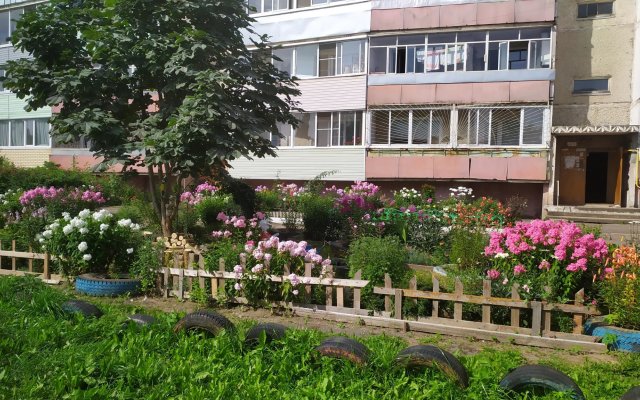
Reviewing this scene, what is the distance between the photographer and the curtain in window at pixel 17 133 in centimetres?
3053

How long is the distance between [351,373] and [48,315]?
3.26 meters

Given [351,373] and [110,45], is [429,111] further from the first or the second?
[351,373]

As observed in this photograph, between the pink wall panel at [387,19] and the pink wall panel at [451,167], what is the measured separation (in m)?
5.50

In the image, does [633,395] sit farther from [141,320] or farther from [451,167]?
[451,167]

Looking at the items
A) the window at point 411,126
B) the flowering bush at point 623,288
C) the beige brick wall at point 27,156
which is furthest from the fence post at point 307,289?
the beige brick wall at point 27,156

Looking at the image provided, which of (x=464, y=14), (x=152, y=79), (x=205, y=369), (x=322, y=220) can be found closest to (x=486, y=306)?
(x=205, y=369)

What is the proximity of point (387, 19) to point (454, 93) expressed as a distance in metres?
3.98

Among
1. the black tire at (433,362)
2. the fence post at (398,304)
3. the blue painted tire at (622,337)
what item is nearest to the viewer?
the black tire at (433,362)

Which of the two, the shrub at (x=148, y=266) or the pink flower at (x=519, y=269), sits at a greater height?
the pink flower at (x=519, y=269)

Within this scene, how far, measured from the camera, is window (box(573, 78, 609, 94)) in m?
22.5

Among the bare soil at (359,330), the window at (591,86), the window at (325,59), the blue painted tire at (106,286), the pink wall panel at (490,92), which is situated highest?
the window at (325,59)

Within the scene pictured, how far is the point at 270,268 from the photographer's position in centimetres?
694

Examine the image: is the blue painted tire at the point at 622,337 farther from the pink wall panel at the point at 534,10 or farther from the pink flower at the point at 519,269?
the pink wall panel at the point at 534,10

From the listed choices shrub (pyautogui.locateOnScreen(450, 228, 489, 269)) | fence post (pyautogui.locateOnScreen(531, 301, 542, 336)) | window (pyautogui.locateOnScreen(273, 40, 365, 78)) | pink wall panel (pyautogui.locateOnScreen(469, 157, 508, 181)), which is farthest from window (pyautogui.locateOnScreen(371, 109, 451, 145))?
fence post (pyautogui.locateOnScreen(531, 301, 542, 336))
